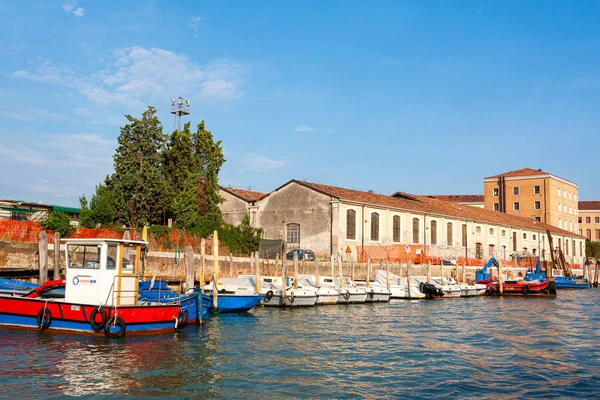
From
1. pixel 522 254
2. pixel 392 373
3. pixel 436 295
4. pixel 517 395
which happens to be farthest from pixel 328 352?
pixel 522 254

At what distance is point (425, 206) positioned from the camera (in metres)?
56.7

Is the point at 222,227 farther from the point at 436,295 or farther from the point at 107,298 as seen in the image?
the point at 107,298

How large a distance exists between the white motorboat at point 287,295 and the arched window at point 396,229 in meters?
21.7

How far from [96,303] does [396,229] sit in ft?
116

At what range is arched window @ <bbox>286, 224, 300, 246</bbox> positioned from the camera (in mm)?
47688

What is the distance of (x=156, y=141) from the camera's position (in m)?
43.8

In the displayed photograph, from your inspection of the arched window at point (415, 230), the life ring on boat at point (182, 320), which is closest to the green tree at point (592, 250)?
the arched window at point (415, 230)

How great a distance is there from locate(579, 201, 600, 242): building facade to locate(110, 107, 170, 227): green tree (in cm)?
8733

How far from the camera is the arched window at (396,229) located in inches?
2009

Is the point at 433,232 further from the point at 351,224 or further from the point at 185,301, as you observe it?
the point at 185,301

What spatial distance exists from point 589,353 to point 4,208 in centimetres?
3693

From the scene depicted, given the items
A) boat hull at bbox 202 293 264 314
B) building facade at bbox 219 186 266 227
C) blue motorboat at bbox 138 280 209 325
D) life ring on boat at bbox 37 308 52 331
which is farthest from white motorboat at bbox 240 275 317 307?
building facade at bbox 219 186 266 227

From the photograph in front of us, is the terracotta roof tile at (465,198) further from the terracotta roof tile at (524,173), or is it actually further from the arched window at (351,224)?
the arched window at (351,224)

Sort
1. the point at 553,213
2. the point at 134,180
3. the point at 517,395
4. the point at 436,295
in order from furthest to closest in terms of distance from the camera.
→ the point at 553,213 → the point at 134,180 → the point at 436,295 → the point at 517,395
